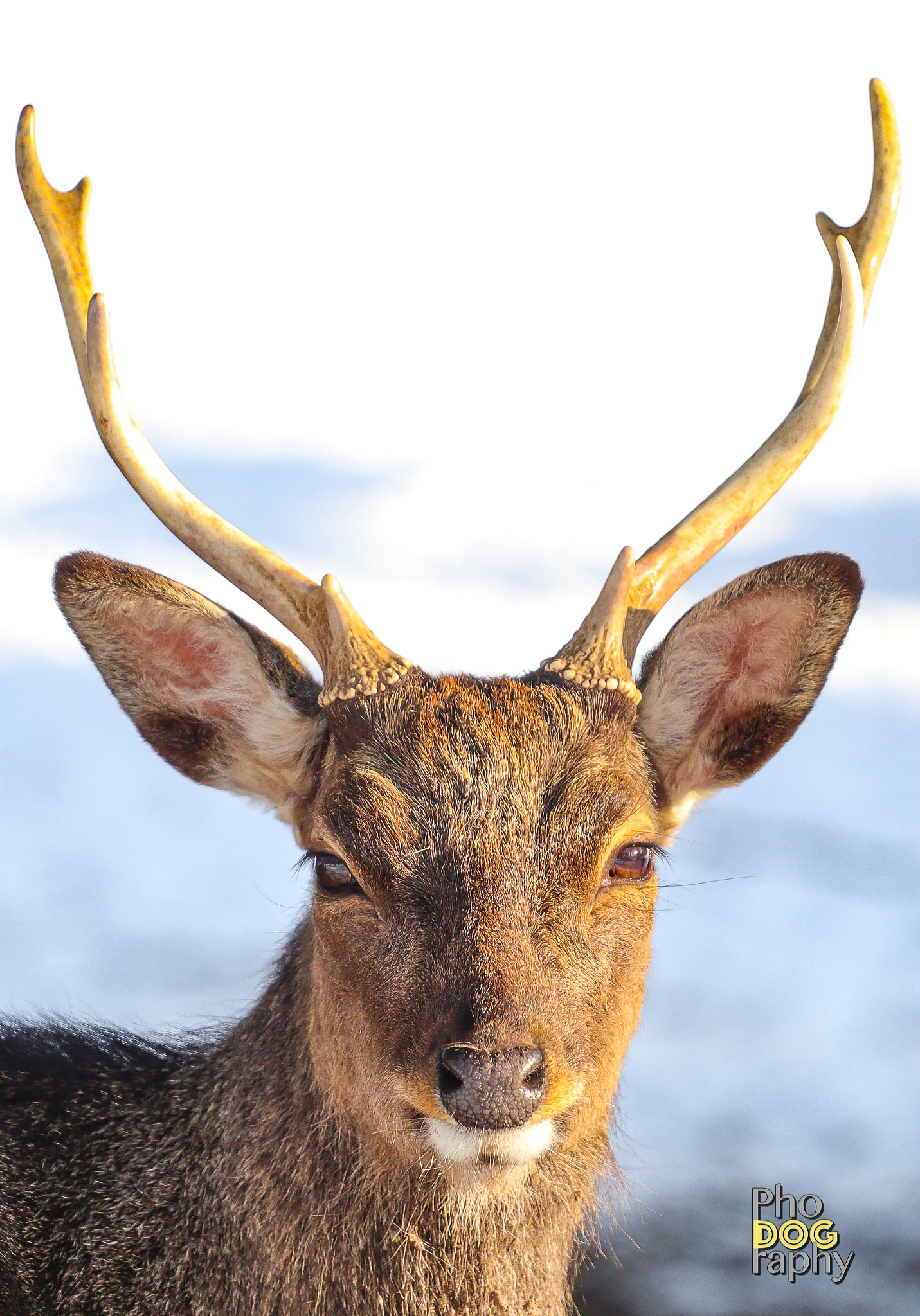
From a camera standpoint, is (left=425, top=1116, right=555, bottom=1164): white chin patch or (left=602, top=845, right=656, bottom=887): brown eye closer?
(left=425, top=1116, right=555, bottom=1164): white chin patch

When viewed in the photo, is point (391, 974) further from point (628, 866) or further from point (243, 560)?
point (243, 560)

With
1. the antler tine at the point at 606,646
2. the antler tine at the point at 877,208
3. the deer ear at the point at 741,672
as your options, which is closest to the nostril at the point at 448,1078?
the antler tine at the point at 606,646

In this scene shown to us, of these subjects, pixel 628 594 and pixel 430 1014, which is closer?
pixel 430 1014

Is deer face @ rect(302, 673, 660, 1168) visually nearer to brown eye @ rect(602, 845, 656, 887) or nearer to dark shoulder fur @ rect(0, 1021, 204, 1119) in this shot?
brown eye @ rect(602, 845, 656, 887)

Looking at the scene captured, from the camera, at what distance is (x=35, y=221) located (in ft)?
21.2

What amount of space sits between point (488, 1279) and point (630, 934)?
4.90 feet

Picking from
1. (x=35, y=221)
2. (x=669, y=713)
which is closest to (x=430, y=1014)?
(x=669, y=713)

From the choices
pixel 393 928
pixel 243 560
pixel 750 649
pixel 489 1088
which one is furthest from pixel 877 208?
pixel 489 1088

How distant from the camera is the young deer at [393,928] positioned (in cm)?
461

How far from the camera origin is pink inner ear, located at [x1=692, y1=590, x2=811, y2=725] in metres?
5.73

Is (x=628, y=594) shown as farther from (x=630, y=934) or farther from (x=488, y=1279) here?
(x=488, y=1279)

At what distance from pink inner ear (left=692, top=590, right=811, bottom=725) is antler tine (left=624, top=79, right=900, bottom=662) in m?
0.29

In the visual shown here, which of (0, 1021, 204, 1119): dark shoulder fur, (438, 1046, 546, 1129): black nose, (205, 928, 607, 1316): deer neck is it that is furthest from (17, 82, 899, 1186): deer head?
(0, 1021, 204, 1119): dark shoulder fur

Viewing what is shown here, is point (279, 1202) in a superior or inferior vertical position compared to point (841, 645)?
inferior
